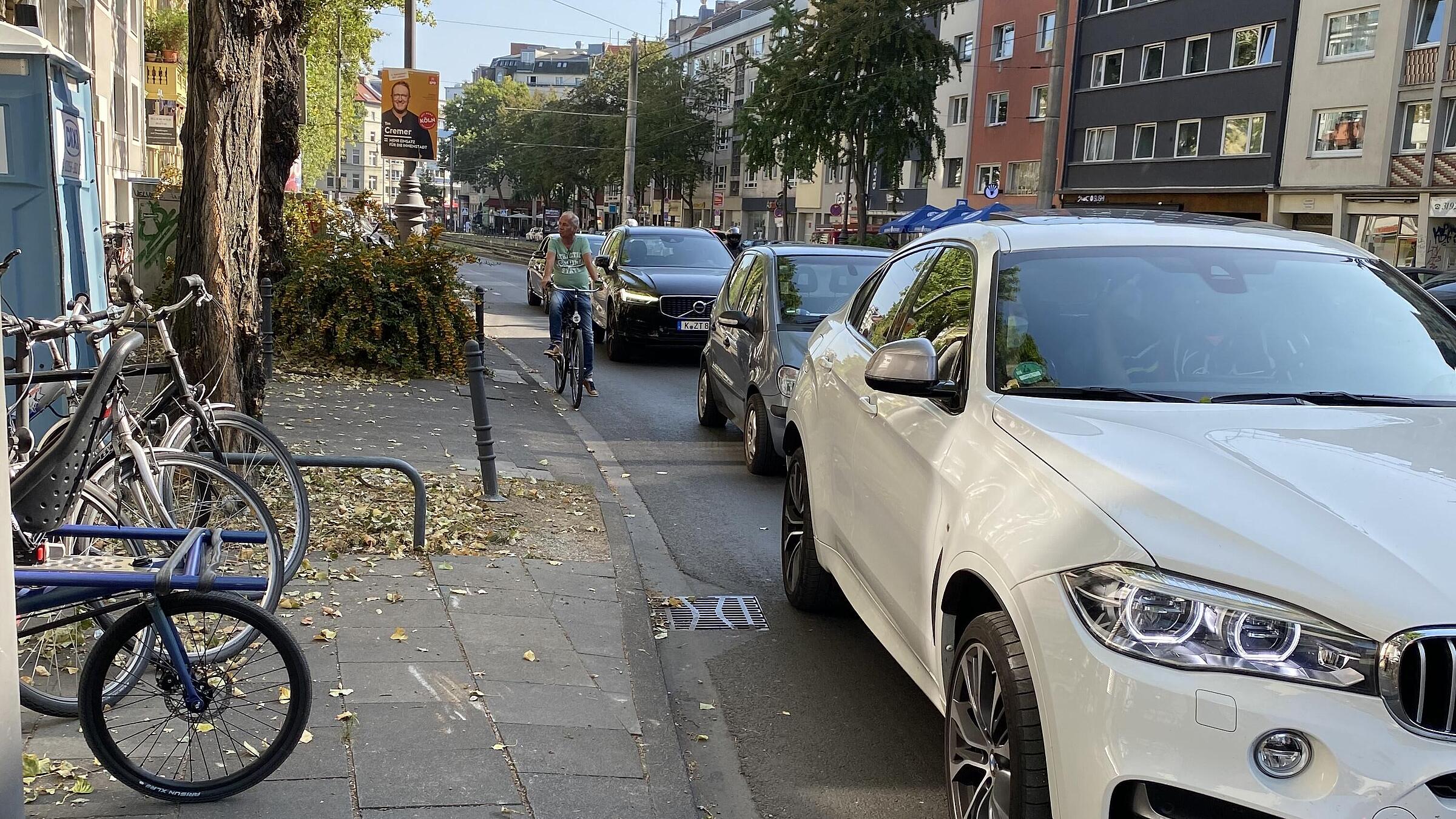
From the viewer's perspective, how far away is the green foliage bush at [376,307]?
13.1 metres

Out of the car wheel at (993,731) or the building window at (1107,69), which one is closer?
the car wheel at (993,731)

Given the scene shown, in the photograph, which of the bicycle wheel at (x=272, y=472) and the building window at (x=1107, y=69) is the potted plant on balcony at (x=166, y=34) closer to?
the building window at (x=1107, y=69)

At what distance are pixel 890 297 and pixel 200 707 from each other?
3046 millimetres

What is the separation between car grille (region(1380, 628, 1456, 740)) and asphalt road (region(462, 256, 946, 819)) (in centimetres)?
186

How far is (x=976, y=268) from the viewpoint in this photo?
4375 mm

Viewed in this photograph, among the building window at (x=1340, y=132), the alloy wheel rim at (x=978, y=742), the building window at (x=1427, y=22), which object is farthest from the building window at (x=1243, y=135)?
the alloy wheel rim at (x=978, y=742)

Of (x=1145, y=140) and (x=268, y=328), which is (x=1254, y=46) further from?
(x=268, y=328)

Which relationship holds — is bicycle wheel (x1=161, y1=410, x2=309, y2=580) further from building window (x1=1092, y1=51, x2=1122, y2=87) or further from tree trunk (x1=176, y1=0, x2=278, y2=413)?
building window (x1=1092, y1=51, x2=1122, y2=87)

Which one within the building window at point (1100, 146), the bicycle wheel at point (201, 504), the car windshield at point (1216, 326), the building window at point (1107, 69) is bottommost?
the bicycle wheel at point (201, 504)

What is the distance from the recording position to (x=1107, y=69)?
159ft

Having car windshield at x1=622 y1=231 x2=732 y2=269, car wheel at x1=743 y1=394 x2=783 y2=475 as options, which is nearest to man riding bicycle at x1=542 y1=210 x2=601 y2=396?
car wheel at x1=743 y1=394 x2=783 y2=475

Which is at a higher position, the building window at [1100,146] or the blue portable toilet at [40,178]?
the building window at [1100,146]

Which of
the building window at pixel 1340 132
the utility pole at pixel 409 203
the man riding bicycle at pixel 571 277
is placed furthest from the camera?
the building window at pixel 1340 132

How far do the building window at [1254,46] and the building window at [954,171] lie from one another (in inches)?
647
